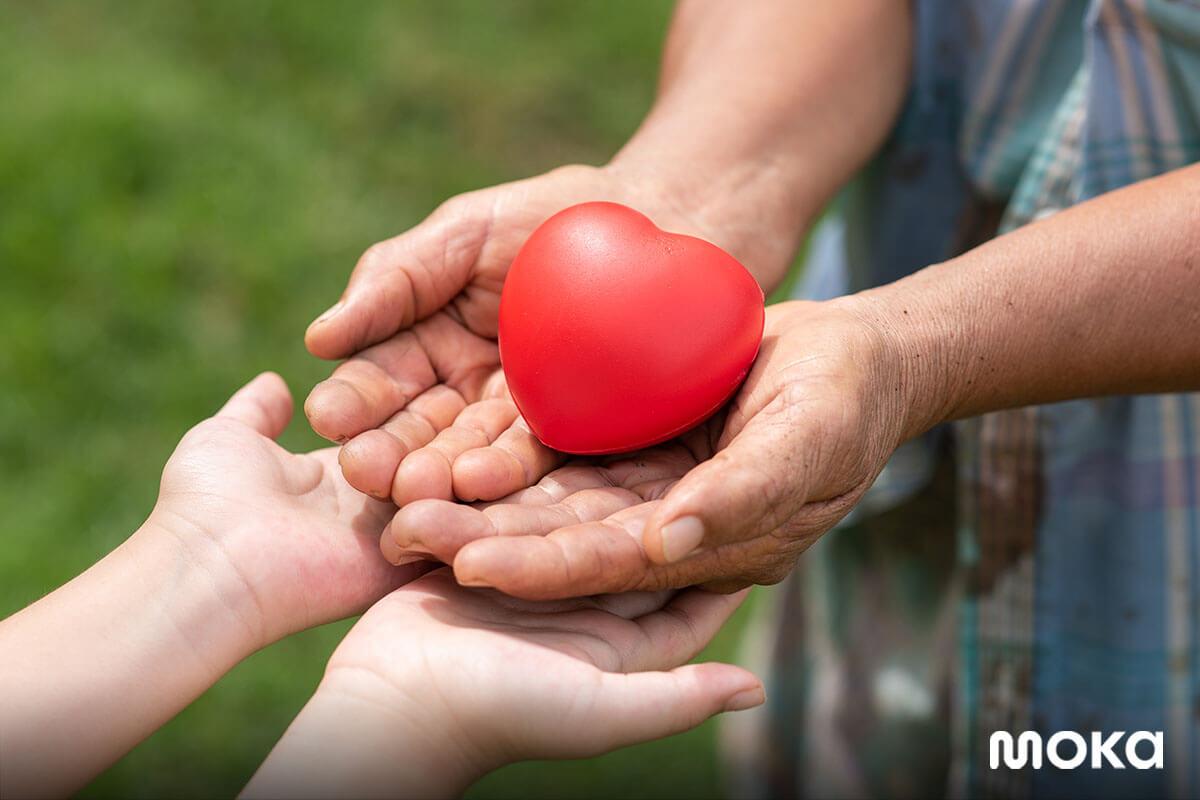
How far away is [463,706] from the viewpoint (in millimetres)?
1745

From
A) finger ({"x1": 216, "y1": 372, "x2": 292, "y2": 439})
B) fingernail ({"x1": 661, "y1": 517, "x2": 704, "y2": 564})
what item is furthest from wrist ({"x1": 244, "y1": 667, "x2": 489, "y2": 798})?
finger ({"x1": 216, "y1": 372, "x2": 292, "y2": 439})

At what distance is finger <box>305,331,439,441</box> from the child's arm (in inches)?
6.1

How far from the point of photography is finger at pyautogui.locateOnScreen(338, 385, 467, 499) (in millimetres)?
1974

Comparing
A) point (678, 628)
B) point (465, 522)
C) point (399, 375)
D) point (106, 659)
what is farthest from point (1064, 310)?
point (106, 659)

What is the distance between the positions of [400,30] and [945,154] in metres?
3.12

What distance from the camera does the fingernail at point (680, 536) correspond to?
171 cm

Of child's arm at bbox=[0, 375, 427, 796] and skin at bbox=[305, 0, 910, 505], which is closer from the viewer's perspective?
child's arm at bbox=[0, 375, 427, 796]

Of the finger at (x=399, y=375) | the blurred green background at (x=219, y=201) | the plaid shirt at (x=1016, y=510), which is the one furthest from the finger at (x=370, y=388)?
the blurred green background at (x=219, y=201)

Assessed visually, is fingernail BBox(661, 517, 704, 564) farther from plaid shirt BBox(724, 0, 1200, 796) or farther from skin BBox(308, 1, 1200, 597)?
plaid shirt BBox(724, 0, 1200, 796)

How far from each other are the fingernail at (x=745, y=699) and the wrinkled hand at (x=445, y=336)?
1.66ft

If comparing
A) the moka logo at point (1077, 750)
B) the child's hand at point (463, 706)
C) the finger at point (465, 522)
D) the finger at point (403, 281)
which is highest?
the finger at point (403, 281)

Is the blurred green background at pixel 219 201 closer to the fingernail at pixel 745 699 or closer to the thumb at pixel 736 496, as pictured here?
the fingernail at pixel 745 699

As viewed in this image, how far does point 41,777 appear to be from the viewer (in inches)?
70.2

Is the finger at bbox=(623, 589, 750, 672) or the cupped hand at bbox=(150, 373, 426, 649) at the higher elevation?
the cupped hand at bbox=(150, 373, 426, 649)
